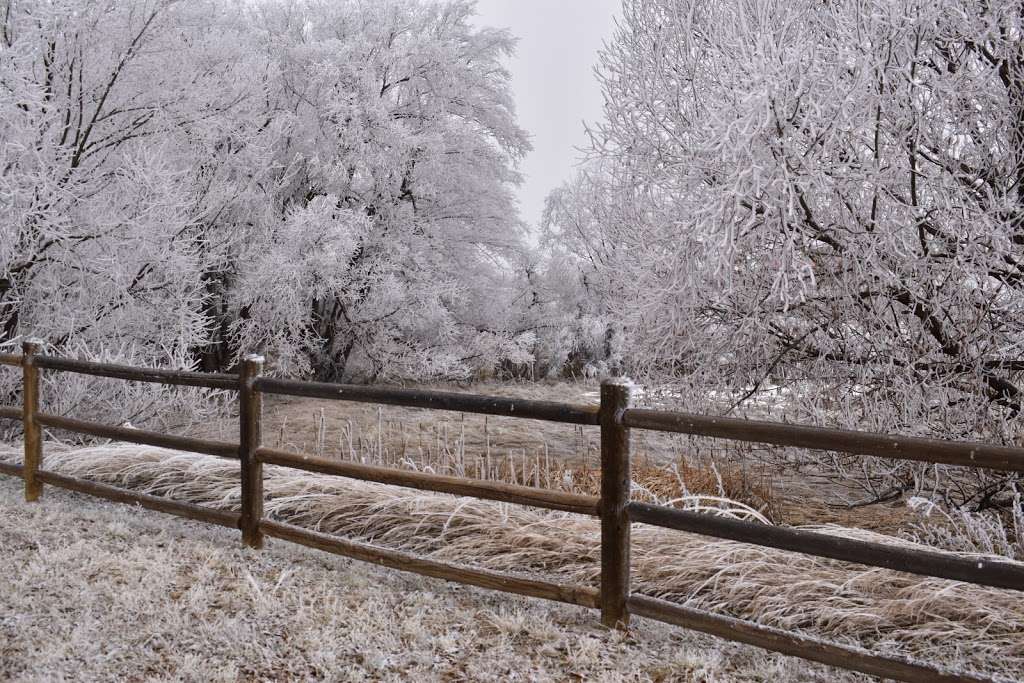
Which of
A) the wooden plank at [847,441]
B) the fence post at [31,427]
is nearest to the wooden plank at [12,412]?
the fence post at [31,427]

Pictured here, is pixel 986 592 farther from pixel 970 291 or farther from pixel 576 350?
pixel 576 350

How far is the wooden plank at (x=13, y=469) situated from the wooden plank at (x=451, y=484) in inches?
112

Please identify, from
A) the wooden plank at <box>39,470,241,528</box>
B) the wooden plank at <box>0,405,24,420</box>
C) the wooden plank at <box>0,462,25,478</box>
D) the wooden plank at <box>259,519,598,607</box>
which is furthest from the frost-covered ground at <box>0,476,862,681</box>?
the wooden plank at <box>0,405,24,420</box>

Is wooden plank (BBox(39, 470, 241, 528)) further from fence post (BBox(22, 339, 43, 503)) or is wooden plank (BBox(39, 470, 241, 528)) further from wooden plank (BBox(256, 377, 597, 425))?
wooden plank (BBox(256, 377, 597, 425))

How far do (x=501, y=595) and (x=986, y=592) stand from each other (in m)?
2.46

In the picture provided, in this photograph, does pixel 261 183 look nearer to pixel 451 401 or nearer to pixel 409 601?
pixel 451 401

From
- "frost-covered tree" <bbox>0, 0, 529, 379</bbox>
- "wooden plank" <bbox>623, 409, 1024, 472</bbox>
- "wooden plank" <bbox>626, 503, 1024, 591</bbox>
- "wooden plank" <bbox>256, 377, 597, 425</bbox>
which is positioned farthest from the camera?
"frost-covered tree" <bbox>0, 0, 529, 379</bbox>

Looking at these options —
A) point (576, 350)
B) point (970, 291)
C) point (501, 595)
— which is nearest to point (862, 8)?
point (970, 291)

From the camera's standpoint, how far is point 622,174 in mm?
7469

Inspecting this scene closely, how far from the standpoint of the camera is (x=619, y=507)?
4070 mm

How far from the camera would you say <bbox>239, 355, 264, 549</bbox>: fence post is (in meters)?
5.38

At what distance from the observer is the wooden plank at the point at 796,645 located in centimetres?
341

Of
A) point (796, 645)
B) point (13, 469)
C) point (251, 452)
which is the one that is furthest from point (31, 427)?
point (796, 645)

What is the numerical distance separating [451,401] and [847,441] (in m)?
1.98
